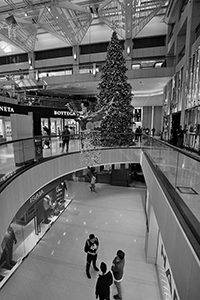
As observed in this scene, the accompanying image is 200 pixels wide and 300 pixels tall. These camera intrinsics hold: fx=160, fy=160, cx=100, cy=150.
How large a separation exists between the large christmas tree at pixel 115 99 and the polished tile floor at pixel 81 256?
4381mm

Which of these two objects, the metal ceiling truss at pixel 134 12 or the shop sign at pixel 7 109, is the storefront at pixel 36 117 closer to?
the shop sign at pixel 7 109

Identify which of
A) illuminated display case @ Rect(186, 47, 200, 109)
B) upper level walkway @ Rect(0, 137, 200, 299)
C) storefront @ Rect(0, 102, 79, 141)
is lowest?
upper level walkway @ Rect(0, 137, 200, 299)

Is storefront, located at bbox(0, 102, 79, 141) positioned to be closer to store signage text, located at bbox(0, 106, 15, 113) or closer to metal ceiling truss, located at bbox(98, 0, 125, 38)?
store signage text, located at bbox(0, 106, 15, 113)

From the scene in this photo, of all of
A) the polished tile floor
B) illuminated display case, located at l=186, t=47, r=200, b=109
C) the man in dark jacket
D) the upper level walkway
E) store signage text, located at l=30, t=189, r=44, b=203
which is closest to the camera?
the upper level walkway

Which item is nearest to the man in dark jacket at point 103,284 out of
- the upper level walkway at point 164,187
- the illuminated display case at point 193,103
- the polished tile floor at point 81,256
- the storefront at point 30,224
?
the polished tile floor at point 81,256

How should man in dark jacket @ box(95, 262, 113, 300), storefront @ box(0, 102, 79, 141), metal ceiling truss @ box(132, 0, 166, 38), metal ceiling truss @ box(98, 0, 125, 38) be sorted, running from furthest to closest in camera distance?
metal ceiling truss @ box(98, 0, 125, 38)
metal ceiling truss @ box(132, 0, 166, 38)
storefront @ box(0, 102, 79, 141)
man in dark jacket @ box(95, 262, 113, 300)

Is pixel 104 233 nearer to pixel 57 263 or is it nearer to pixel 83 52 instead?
pixel 57 263

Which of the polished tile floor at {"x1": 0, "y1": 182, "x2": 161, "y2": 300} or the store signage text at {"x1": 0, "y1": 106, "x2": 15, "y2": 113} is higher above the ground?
the store signage text at {"x1": 0, "y1": 106, "x2": 15, "y2": 113}

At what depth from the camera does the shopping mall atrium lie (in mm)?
3440

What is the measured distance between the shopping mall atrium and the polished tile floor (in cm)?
4

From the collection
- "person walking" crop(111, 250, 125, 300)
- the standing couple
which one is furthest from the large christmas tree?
"person walking" crop(111, 250, 125, 300)

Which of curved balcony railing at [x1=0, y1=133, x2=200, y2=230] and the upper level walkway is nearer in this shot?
the upper level walkway

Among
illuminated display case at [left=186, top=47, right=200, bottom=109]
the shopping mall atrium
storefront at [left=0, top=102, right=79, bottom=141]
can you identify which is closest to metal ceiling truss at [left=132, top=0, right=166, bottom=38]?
the shopping mall atrium

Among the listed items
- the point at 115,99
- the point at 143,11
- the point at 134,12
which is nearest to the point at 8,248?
the point at 115,99
